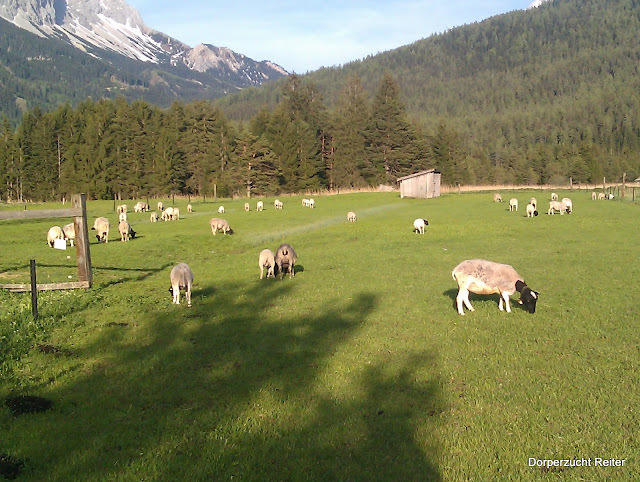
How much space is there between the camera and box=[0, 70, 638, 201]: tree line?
8012 cm

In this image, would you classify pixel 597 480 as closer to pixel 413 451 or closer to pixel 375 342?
pixel 413 451

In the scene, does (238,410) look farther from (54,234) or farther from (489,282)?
(54,234)

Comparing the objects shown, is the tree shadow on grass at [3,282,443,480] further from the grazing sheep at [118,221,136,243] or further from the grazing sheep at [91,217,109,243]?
the grazing sheep at [91,217,109,243]

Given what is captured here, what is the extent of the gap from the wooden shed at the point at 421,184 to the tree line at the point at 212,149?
71.3 ft

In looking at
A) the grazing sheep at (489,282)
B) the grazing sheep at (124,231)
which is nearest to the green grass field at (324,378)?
the grazing sheep at (489,282)

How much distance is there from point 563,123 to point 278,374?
221554 mm

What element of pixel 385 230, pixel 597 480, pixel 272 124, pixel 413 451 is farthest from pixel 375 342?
pixel 272 124

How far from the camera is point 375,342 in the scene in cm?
1037

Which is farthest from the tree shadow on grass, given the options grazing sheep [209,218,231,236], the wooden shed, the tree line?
the tree line

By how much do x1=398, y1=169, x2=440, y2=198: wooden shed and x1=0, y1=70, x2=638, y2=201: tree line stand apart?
21.7 m

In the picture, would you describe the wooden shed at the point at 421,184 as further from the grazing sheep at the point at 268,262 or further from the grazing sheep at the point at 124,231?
the grazing sheep at the point at 268,262

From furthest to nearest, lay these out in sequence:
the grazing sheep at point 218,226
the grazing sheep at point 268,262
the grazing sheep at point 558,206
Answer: the grazing sheep at point 558,206
the grazing sheep at point 218,226
the grazing sheep at point 268,262

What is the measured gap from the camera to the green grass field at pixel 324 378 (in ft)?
19.4

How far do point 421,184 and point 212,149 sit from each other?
41.1m
